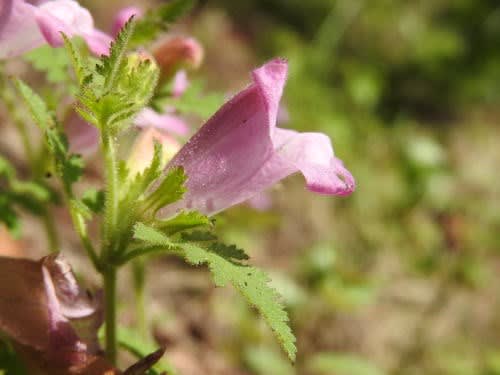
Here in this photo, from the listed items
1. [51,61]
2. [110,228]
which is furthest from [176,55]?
[110,228]

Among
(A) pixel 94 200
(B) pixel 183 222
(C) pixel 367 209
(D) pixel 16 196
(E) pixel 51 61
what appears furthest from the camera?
(C) pixel 367 209

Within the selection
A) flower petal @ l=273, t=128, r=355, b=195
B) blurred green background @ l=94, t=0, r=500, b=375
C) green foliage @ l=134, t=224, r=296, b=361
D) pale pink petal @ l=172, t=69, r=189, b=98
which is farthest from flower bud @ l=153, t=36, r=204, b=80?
blurred green background @ l=94, t=0, r=500, b=375

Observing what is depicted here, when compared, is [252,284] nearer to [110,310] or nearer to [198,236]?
[198,236]

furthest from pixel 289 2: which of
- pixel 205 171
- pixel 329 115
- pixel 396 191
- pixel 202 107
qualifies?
pixel 205 171

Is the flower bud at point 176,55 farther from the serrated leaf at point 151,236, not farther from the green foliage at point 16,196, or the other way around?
the serrated leaf at point 151,236

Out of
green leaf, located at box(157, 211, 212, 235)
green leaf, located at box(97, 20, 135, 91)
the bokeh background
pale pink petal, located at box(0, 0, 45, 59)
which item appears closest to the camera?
green leaf, located at box(97, 20, 135, 91)

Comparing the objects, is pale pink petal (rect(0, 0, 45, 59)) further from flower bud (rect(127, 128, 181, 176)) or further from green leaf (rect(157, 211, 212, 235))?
green leaf (rect(157, 211, 212, 235))

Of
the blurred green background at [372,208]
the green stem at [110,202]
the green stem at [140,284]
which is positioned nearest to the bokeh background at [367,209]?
the blurred green background at [372,208]
